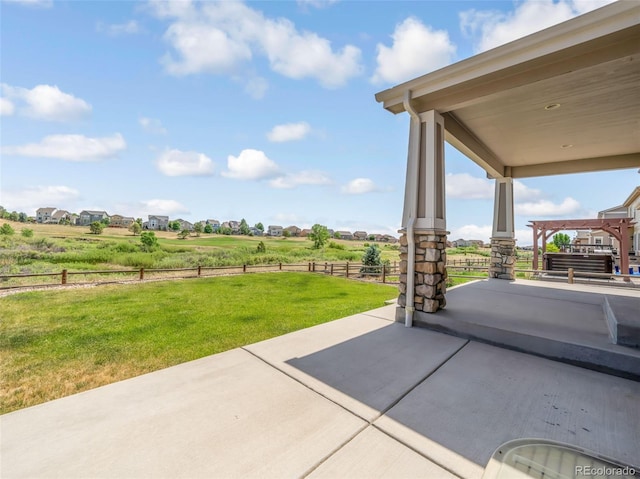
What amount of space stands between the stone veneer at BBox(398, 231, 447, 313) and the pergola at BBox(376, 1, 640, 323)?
1 cm

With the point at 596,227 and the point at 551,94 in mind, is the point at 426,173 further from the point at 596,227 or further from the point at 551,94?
the point at 596,227

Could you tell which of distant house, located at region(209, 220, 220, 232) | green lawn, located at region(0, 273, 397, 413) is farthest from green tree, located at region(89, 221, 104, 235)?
distant house, located at region(209, 220, 220, 232)

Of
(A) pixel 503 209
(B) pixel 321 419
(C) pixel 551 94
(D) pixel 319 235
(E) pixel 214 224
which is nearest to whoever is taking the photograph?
(B) pixel 321 419

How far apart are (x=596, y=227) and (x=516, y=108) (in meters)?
10.3

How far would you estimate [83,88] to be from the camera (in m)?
7.25

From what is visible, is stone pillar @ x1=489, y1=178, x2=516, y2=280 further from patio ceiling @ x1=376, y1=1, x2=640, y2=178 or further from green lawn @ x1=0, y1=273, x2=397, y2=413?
green lawn @ x1=0, y1=273, x2=397, y2=413

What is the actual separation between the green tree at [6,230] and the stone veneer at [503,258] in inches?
1009

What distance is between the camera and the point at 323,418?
1.91 m

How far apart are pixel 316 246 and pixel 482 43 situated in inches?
1058

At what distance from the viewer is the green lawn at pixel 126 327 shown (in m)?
2.82

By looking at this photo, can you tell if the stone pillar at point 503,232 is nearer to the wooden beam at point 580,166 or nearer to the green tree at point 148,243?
the wooden beam at point 580,166

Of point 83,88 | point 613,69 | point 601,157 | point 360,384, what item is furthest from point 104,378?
point 601,157

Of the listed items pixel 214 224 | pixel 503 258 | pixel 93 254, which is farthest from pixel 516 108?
pixel 214 224

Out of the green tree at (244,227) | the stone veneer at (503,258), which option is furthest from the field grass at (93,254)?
the green tree at (244,227)
